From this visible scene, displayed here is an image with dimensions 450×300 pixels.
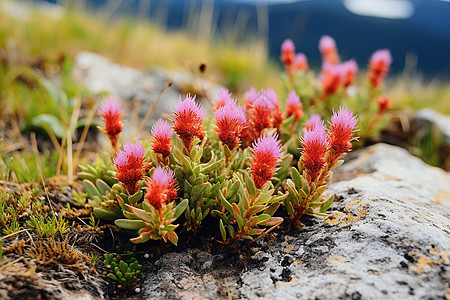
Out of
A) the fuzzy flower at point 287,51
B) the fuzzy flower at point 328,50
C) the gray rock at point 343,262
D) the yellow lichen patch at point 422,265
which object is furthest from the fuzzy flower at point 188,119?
the fuzzy flower at point 328,50

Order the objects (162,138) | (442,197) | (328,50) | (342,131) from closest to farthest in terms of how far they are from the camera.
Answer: (342,131)
(162,138)
(442,197)
(328,50)

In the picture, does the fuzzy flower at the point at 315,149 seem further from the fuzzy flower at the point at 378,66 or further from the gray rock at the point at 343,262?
the fuzzy flower at the point at 378,66

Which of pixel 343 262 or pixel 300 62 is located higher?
pixel 300 62

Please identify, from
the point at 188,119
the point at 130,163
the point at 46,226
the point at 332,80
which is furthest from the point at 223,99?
the point at 332,80

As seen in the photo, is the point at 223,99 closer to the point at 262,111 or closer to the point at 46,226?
the point at 262,111

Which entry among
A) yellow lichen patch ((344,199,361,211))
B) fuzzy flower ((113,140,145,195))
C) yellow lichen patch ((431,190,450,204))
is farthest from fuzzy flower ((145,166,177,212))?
yellow lichen patch ((431,190,450,204))

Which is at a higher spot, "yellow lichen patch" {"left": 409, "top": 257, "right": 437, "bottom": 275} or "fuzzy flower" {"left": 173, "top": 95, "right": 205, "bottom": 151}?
"fuzzy flower" {"left": 173, "top": 95, "right": 205, "bottom": 151}

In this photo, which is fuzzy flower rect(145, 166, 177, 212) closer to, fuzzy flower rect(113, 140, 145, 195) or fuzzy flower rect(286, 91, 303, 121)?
fuzzy flower rect(113, 140, 145, 195)

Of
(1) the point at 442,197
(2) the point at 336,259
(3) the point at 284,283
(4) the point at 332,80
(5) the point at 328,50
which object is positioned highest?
(5) the point at 328,50
